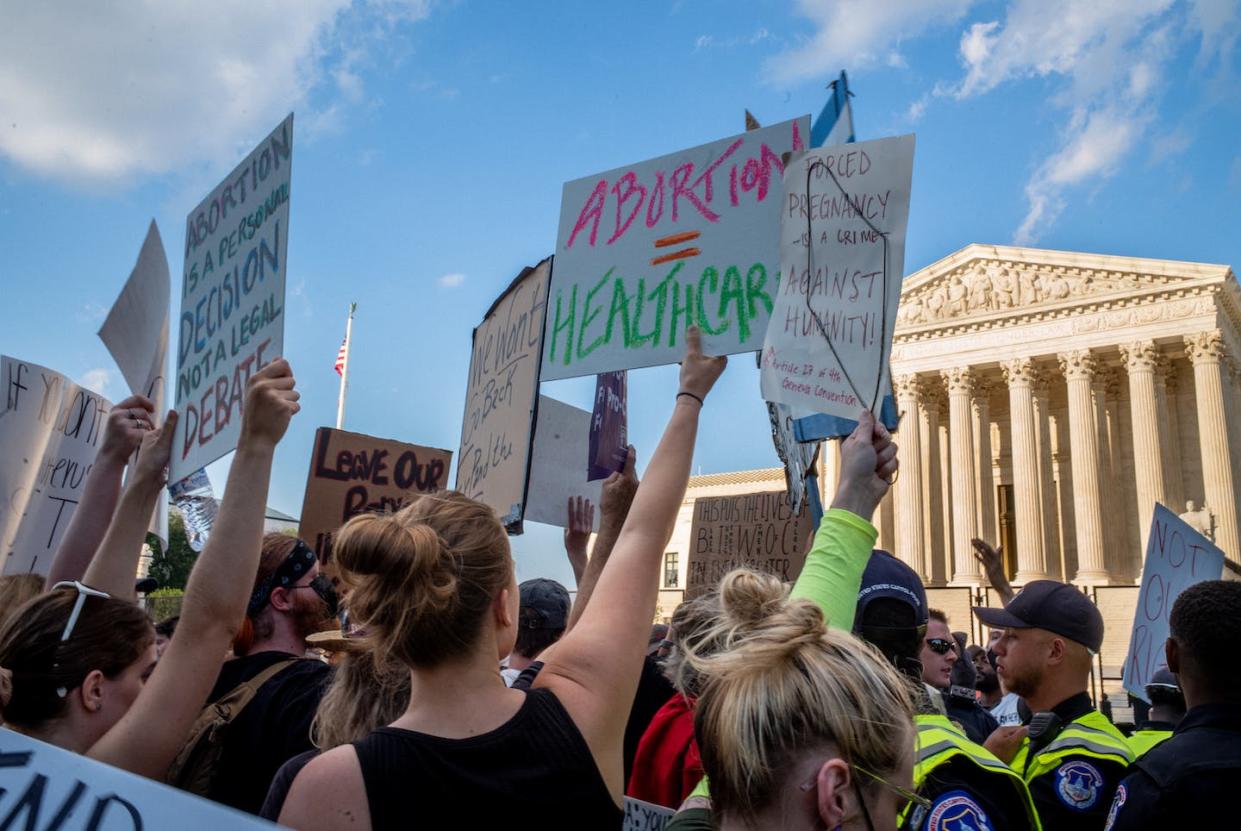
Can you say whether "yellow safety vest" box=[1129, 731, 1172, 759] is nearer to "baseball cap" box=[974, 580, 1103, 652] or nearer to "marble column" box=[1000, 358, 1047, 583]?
"baseball cap" box=[974, 580, 1103, 652]

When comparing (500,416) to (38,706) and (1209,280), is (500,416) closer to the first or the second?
(38,706)

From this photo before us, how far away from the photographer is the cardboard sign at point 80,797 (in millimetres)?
1274

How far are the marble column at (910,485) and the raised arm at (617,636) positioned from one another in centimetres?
3569

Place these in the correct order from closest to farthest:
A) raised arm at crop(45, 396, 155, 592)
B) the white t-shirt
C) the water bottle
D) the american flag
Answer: raised arm at crop(45, 396, 155, 592) < the water bottle < the white t-shirt < the american flag

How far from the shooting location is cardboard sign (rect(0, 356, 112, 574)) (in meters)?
4.40

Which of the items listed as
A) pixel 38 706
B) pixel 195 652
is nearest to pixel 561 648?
pixel 195 652

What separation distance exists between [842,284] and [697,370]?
576mm

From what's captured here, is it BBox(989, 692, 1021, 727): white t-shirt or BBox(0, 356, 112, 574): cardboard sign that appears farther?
BBox(989, 692, 1021, 727): white t-shirt

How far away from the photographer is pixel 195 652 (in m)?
1.98

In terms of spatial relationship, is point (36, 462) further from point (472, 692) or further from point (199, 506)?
point (472, 692)

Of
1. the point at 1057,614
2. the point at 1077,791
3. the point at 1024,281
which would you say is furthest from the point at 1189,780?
the point at 1024,281

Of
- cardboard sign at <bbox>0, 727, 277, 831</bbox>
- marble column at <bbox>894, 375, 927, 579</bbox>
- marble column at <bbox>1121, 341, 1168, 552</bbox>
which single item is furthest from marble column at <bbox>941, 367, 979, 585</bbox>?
cardboard sign at <bbox>0, 727, 277, 831</bbox>

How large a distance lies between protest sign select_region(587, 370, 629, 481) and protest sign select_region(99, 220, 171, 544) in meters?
1.71

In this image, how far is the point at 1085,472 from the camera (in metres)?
34.0
